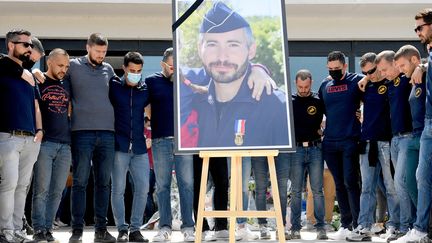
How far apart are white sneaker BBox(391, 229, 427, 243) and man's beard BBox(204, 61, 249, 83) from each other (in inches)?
67.6

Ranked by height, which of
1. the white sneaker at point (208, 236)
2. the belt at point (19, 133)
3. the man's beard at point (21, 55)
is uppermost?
the man's beard at point (21, 55)

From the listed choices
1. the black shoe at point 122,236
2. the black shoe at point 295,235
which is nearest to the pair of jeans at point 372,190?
the black shoe at point 295,235

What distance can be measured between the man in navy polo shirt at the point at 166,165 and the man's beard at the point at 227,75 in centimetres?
91

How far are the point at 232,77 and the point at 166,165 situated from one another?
1.17 meters

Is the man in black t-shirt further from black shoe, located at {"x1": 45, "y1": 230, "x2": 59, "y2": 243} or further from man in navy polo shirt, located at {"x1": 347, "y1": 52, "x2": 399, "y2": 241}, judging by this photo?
man in navy polo shirt, located at {"x1": 347, "y1": 52, "x2": 399, "y2": 241}

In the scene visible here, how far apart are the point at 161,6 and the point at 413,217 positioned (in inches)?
192

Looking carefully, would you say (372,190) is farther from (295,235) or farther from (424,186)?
(424,186)

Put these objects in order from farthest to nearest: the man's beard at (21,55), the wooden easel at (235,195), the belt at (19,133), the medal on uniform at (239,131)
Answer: the man's beard at (21,55) < the belt at (19,133) < the medal on uniform at (239,131) < the wooden easel at (235,195)

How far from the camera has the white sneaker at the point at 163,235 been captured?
541 cm

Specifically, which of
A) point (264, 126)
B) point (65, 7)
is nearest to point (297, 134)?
point (264, 126)

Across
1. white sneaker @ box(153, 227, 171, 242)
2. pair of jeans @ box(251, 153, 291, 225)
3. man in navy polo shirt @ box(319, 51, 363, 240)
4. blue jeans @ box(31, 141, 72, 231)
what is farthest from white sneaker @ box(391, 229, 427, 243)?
blue jeans @ box(31, 141, 72, 231)

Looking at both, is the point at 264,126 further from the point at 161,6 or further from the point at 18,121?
the point at 161,6

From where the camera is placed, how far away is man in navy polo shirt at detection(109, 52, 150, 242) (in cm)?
540

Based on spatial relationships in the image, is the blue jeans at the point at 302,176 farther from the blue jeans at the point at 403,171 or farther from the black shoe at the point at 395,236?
the blue jeans at the point at 403,171
